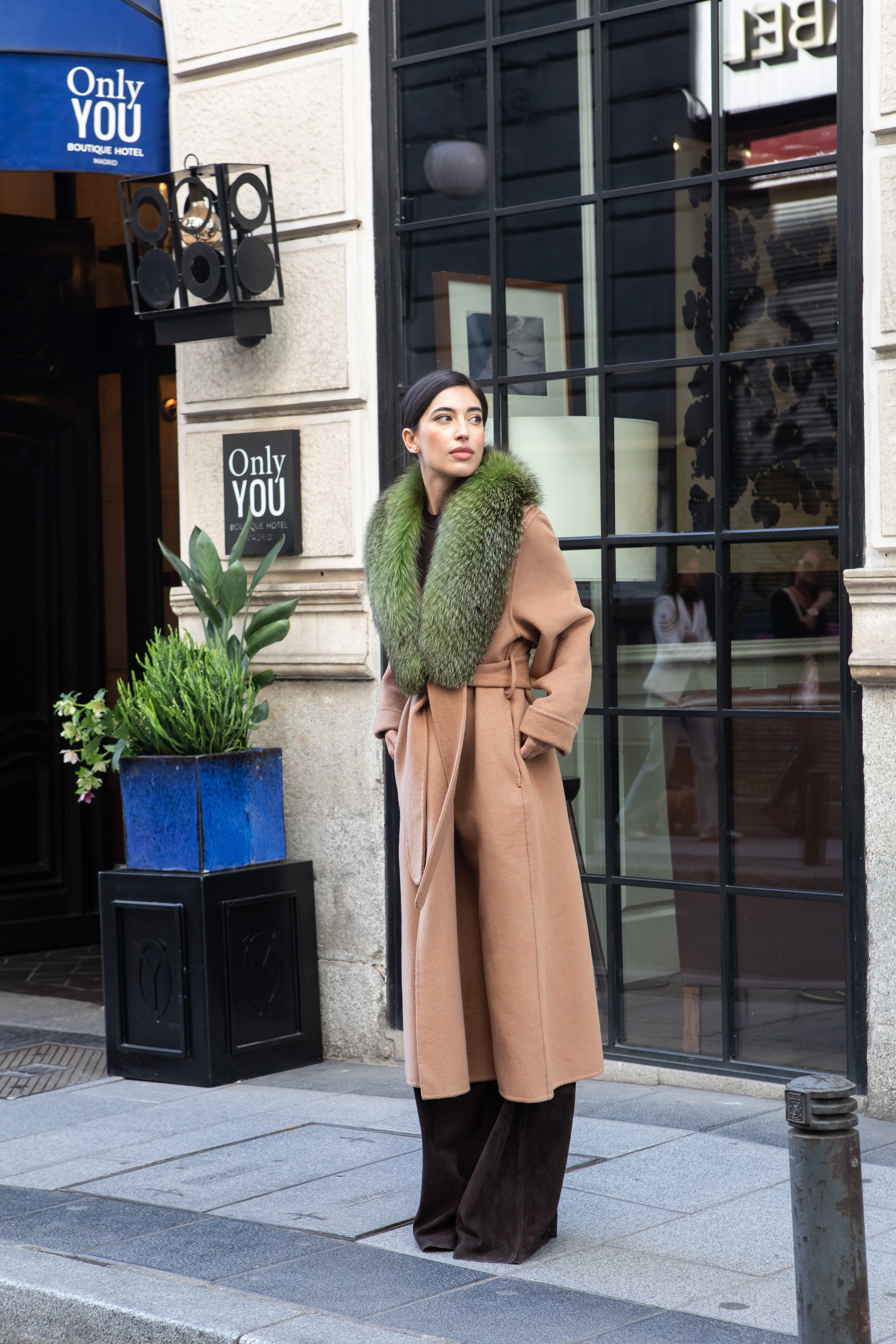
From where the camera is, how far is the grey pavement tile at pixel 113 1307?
3545 millimetres

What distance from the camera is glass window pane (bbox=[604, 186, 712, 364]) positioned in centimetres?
549

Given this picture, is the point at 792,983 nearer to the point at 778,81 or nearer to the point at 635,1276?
A: the point at 635,1276

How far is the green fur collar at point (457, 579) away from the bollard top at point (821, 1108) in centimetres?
145

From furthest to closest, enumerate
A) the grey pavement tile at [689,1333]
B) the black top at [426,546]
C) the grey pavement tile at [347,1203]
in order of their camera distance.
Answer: the grey pavement tile at [347,1203] → the black top at [426,546] → the grey pavement tile at [689,1333]

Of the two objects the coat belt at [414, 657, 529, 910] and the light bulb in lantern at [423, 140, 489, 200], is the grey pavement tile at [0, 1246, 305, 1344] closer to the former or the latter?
the coat belt at [414, 657, 529, 910]

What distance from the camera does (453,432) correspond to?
396cm

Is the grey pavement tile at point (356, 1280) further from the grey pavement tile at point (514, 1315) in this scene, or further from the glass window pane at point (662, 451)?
the glass window pane at point (662, 451)

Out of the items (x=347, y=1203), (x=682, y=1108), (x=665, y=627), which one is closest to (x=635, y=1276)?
(x=347, y=1203)

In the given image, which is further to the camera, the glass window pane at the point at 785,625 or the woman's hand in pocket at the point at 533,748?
the glass window pane at the point at 785,625

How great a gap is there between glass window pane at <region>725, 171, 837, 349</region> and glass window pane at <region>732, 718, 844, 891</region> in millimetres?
1274

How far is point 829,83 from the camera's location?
204 inches

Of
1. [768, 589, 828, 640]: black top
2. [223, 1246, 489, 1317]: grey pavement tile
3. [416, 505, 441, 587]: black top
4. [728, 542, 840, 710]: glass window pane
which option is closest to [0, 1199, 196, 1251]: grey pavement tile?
[223, 1246, 489, 1317]: grey pavement tile

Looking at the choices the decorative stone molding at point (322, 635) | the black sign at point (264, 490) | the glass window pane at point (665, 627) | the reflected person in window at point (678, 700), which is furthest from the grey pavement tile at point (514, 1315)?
the black sign at point (264, 490)

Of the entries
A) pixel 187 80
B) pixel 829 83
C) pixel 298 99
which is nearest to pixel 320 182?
pixel 298 99
